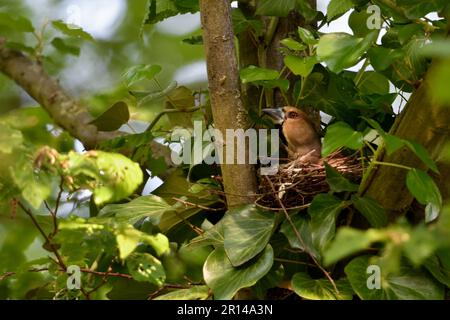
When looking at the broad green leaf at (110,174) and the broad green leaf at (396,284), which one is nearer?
the broad green leaf at (110,174)

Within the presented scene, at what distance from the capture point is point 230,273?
6.31ft

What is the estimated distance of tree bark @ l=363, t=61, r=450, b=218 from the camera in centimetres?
177

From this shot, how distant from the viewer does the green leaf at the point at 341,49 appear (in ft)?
5.99

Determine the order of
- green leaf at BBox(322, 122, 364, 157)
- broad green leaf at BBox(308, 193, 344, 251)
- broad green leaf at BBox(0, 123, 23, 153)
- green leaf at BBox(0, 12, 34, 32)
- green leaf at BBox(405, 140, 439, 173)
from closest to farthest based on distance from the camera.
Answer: broad green leaf at BBox(0, 123, 23, 153) < green leaf at BBox(405, 140, 439, 173) < green leaf at BBox(322, 122, 364, 157) < broad green leaf at BBox(308, 193, 344, 251) < green leaf at BBox(0, 12, 34, 32)

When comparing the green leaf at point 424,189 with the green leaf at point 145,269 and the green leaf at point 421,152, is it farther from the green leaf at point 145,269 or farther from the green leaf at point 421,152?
the green leaf at point 145,269

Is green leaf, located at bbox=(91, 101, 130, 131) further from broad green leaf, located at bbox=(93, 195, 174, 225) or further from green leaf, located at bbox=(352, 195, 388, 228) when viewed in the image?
green leaf, located at bbox=(352, 195, 388, 228)

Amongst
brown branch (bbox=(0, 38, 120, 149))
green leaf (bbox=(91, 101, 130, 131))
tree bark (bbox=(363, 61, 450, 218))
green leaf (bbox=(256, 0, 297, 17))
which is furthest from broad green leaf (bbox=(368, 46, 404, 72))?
brown branch (bbox=(0, 38, 120, 149))

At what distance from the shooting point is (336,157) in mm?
2367

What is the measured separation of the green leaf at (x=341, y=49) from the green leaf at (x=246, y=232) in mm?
425

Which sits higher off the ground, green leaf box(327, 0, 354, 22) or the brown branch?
green leaf box(327, 0, 354, 22)

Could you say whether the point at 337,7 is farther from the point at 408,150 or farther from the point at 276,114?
the point at 408,150

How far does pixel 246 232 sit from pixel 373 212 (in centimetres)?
32

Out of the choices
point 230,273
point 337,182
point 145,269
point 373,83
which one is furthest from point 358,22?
point 145,269

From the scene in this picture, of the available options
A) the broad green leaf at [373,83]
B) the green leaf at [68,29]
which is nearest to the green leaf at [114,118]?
the green leaf at [68,29]
